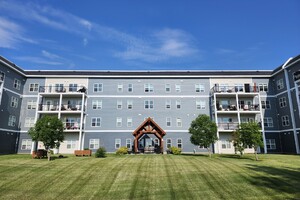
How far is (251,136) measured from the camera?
20469mm

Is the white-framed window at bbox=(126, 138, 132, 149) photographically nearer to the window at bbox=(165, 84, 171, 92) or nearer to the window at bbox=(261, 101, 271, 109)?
the window at bbox=(165, 84, 171, 92)

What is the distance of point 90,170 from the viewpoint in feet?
48.2

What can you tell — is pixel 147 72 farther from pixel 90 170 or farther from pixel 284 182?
pixel 284 182

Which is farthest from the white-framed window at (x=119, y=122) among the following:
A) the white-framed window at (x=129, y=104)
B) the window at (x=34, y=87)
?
the window at (x=34, y=87)

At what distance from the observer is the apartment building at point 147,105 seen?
1191 inches

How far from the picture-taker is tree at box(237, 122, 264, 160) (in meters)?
20.4

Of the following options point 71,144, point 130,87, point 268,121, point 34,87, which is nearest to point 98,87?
point 130,87

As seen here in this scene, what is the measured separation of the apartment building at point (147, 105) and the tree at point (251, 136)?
9909 millimetres

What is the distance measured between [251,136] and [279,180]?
30.0 feet

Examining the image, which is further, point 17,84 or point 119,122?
point 119,122

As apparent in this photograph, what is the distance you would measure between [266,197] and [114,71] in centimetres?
2870

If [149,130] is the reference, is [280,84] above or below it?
above

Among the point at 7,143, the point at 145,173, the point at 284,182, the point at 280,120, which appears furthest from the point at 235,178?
the point at 7,143

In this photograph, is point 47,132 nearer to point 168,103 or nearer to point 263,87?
point 168,103
